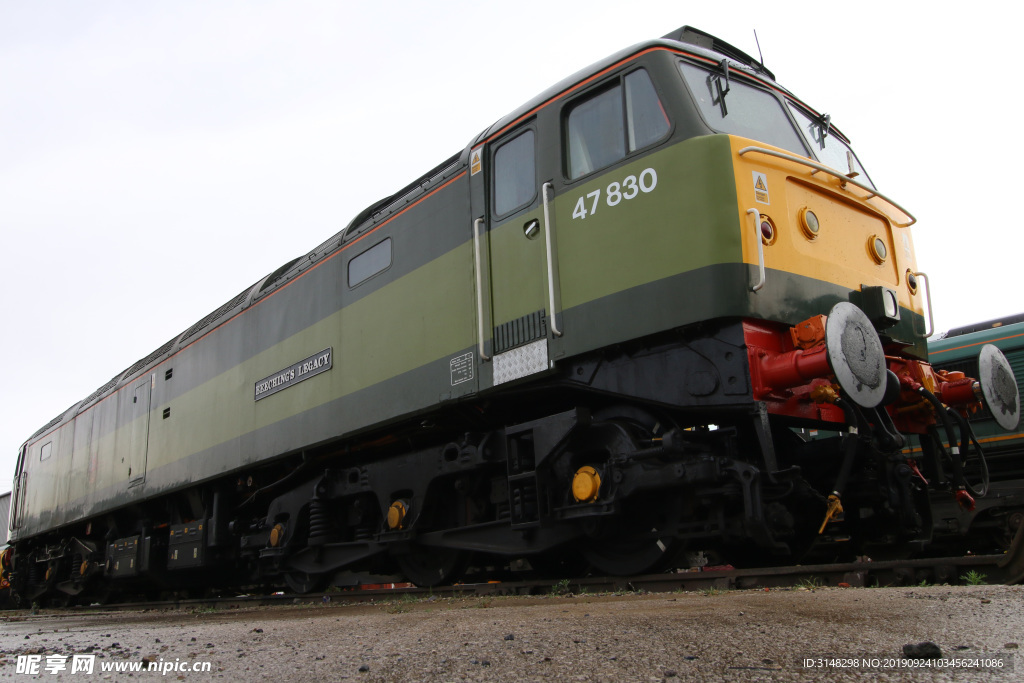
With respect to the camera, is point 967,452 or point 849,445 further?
point 967,452

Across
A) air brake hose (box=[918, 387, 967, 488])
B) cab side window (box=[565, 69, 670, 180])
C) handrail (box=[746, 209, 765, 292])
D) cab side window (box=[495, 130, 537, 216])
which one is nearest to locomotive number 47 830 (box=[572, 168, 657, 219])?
cab side window (box=[565, 69, 670, 180])

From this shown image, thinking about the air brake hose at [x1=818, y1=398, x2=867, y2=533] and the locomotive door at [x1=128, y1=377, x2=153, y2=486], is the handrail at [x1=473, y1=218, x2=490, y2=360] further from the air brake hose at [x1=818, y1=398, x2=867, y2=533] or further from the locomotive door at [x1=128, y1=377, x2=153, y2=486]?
the locomotive door at [x1=128, y1=377, x2=153, y2=486]

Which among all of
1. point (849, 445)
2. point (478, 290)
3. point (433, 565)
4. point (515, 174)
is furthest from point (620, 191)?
point (433, 565)

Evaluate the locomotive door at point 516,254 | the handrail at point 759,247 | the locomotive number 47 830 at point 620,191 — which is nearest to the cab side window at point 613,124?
the locomotive number 47 830 at point 620,191

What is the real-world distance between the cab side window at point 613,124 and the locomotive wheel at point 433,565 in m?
3.35

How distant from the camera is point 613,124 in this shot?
5.12 metres

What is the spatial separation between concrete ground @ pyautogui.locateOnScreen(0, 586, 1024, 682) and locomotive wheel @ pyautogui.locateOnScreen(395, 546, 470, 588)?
Result: 216cm

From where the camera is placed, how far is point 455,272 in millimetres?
6094

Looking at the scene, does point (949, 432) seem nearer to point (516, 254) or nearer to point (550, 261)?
point (550, 261)

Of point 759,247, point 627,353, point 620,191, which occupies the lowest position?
point 627,353

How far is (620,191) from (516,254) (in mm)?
982

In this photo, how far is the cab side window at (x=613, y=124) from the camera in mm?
4913

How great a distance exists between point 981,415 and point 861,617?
259 inches

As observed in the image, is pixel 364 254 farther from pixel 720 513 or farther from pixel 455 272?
pixel 720 513
